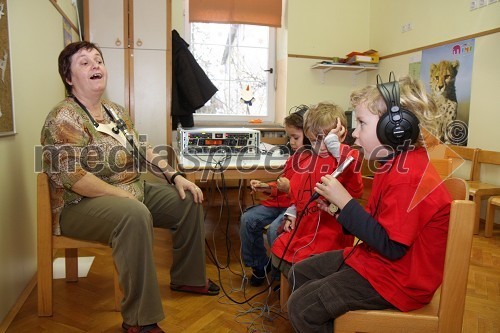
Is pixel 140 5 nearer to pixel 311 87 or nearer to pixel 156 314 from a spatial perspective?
pixel 311 87

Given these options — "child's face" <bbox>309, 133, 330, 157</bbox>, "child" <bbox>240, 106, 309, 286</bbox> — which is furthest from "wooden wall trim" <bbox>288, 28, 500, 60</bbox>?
"child's face" <bbox>309, 133, 330, 157</bbox>

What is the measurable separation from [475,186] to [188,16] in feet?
10.9

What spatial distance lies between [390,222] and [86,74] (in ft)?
4.61

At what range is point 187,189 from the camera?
6.24 feet

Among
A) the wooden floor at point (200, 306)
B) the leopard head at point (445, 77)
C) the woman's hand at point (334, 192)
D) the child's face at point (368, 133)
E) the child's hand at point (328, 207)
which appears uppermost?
the leopard head at point (445, 77)

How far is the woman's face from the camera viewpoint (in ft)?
5.47

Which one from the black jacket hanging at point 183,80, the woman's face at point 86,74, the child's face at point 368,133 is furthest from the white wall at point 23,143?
the black jacket hanging at point 183,80

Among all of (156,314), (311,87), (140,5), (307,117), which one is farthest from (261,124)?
(156,314)

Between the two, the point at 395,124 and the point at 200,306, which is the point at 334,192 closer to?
the point at 395,124

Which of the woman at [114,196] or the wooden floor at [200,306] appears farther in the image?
the wooden floor at [200,306]

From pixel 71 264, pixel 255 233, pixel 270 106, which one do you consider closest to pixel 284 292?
pixel 255 233

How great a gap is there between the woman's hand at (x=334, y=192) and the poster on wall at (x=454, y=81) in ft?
8.91

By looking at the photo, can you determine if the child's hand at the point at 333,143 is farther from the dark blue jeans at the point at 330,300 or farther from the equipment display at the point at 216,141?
the equipment display at the point at 216,141

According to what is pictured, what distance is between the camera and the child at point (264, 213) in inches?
73.3
